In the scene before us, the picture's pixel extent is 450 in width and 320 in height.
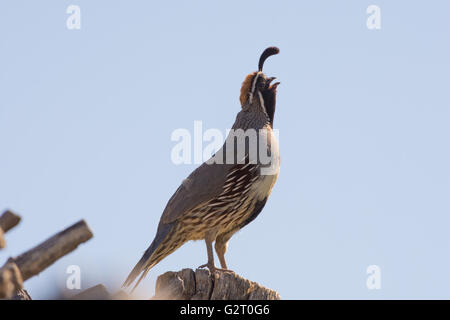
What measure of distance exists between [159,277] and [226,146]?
290 cm

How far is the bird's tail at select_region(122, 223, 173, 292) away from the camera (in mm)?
8125

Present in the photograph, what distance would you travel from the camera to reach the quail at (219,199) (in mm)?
8414

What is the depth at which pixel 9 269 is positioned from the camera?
9.66 feet

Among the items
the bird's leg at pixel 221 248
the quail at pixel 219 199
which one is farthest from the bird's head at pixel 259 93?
the bird's leg at pixel 221 248

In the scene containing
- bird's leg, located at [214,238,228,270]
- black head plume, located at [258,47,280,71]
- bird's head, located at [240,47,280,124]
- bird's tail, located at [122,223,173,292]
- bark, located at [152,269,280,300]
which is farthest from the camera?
black head plume, located at [258,47,280,71]

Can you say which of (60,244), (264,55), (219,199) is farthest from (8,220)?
(264,55)

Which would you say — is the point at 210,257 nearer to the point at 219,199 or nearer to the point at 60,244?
the point at 219,199

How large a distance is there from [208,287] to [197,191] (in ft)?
8.12

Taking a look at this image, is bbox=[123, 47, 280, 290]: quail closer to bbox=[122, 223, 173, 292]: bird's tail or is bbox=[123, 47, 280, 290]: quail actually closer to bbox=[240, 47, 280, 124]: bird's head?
bbox=[122, 223, 173, 292]: bird's tail

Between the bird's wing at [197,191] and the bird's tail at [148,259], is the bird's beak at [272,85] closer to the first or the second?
the bird's wing at [197,191]

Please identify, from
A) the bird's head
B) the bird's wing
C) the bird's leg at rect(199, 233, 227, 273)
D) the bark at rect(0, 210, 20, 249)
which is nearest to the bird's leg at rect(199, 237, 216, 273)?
the bird's leg at rect(199, 233, 227, 273)
